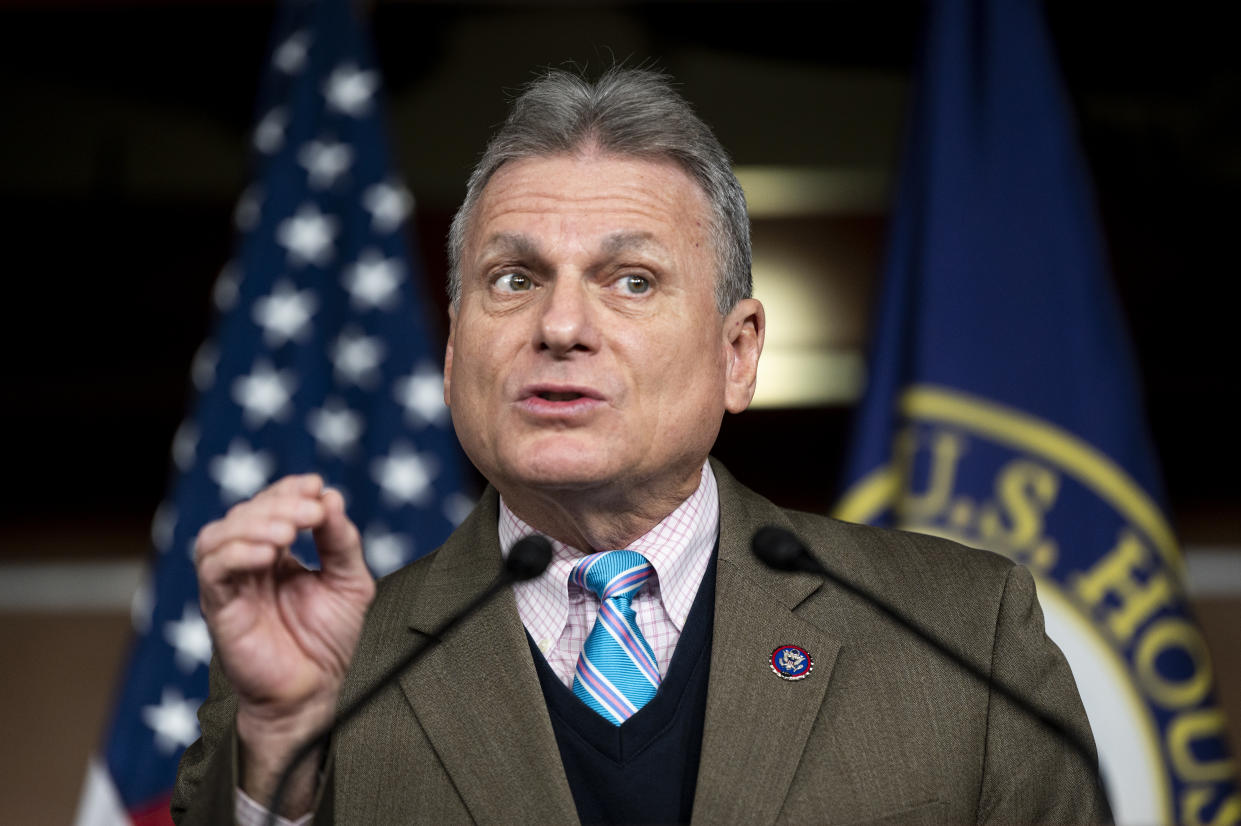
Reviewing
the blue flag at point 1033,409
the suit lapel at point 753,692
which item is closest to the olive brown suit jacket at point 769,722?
the suit lapel at point 753,692

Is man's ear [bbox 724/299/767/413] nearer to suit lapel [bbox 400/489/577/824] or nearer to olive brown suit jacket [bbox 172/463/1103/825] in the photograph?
olive brown suit jacket [bbox 172/463/1103/825]

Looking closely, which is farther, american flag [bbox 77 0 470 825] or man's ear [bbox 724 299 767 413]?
american flag [bbox 77 0 470 825]

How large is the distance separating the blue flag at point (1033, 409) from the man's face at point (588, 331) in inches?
47.0

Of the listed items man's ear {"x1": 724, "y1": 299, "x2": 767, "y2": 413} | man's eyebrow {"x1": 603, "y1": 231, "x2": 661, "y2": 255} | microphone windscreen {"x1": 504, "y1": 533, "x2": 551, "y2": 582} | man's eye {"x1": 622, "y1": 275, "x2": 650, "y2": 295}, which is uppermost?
man's eyebrow {"x1": 603, "y1": 231, "x2": 661, "y2": 255}

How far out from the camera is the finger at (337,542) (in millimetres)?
1206

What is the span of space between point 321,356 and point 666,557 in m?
1.57

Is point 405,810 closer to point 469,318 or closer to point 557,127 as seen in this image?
point 469,318

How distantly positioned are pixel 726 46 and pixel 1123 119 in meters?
1.10

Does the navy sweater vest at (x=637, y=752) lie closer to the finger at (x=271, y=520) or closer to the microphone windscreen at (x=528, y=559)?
the microphone windscreen at (x=528, y=559)

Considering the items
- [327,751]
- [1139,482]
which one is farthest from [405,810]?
[1139,482]

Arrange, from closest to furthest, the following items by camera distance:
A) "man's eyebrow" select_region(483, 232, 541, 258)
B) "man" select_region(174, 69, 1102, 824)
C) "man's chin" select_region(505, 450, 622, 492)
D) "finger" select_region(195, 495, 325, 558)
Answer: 1. "finger" select_region(195, 495, 325, 558)
2. "man" select_region(174, 69, 1102, 824)
3. "man's chin" select_region(505, 450, 622, 492)
4. "man's eyebrow" select_region(483, 232, 541, 258)

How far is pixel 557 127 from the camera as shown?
1.59 meters

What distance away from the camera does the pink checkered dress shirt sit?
1493mm

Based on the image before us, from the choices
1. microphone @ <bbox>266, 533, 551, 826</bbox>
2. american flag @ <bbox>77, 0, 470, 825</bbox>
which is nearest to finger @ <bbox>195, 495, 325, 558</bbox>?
microphone @ <bbox>266, 533, 551, 826</bbox>
